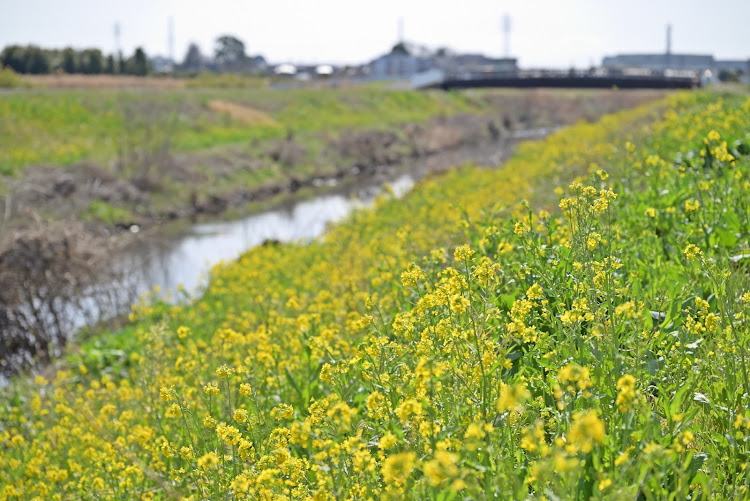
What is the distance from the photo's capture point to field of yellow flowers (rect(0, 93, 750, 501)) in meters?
2.79

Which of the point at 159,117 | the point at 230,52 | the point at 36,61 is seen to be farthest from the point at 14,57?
the point at 230,52

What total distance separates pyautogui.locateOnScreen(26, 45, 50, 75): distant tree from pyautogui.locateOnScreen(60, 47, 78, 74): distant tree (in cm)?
159

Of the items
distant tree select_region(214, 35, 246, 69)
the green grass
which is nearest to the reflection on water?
the green grass

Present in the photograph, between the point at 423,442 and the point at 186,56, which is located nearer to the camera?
the point at 423,442

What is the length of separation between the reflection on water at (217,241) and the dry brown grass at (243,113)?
1403 cm

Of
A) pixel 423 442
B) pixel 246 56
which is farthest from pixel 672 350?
pixel 246 56

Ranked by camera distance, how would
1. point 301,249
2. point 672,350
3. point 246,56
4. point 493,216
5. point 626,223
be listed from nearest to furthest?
point 672,350
point 626,223
point 493,216
point 301,249
point 246,56

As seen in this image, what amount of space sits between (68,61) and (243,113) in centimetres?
2817

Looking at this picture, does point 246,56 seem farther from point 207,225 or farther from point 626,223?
point 626,223

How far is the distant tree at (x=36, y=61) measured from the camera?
57.8m

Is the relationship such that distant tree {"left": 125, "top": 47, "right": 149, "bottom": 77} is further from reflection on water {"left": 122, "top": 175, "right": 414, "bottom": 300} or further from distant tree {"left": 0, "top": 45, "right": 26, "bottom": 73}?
reflection on water {"left": 122, "top": 175, "right": 414, "bottom": 300}

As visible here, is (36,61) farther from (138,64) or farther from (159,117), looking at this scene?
(159,117)

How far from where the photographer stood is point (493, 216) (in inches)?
281

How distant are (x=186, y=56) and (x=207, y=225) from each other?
108014 mm
